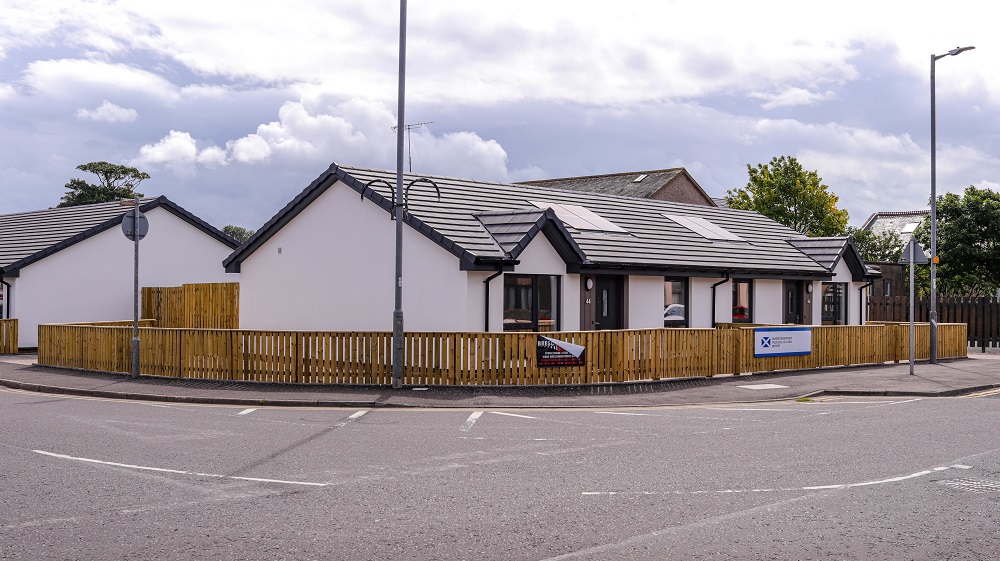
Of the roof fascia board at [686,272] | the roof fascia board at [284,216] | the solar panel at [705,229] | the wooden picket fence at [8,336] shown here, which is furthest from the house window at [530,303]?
the wooden picket fence at [8,336]

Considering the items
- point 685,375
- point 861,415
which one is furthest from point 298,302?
point 861,415

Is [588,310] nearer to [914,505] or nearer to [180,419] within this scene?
[180,419]

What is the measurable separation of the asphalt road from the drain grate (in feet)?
0.12

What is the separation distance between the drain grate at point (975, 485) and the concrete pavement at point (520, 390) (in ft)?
23.9

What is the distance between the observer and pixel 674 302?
2555 centimetres

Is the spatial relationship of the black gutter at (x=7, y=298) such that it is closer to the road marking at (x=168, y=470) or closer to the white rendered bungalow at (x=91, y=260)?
the white rendered bungalow at (x=91, y=260)

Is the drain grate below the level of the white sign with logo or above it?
below

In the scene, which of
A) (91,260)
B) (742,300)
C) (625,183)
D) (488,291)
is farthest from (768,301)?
(625,183)

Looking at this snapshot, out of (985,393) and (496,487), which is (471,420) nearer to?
(496,487)

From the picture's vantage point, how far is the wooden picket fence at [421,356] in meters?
17.8

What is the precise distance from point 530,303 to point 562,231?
184 cm

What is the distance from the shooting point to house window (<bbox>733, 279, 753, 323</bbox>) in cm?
2730

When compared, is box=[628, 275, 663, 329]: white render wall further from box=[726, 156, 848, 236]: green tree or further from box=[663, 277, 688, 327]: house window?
box=[726, 156, 848, 236]: green tree

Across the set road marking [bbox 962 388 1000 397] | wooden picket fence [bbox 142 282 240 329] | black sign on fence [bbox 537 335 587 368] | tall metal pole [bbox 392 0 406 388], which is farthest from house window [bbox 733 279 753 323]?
wooden picket fence [bbox 142 282 240 329]
